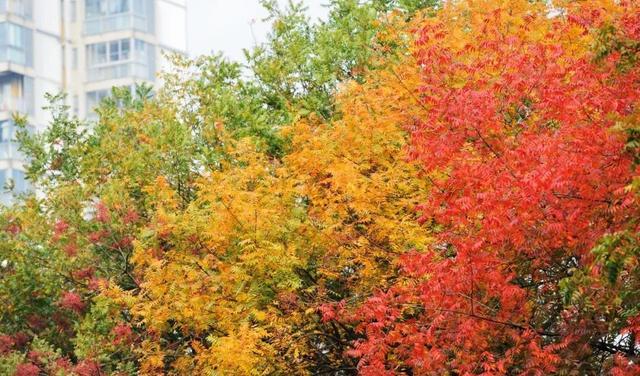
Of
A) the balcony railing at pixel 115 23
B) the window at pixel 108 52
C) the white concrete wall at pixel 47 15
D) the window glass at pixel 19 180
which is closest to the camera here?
the white concrete wall at pixel 47 15

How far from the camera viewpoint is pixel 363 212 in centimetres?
2383

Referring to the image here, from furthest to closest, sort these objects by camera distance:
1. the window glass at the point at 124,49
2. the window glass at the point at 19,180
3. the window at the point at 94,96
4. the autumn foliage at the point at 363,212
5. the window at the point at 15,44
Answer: the window at the point at 94,96 → the window glass at the point at 124,49 → the window glass at the point at 19,180 → the window at the point at 15,44 → the autumn foliage at the point at 363,212

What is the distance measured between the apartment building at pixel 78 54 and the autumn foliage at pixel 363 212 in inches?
1626

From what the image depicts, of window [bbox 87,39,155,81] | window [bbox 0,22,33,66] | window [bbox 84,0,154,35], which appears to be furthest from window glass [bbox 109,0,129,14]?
window [bbox 0,22,33,66]

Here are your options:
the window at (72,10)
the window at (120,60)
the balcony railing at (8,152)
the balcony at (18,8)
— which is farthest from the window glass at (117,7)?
the balcony railing at (8,152)

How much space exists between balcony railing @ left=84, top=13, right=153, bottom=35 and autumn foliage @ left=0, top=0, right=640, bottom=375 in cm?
4262

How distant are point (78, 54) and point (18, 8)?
5445 millimetres

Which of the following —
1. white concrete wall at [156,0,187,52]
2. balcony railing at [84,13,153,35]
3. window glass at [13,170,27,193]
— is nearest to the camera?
window glass at [13,170,27,193]

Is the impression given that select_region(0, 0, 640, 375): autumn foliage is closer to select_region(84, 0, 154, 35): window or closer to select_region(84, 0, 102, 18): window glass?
select_region(84, 0, 154, 35): window

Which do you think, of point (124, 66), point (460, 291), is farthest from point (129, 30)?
point (460, 291)

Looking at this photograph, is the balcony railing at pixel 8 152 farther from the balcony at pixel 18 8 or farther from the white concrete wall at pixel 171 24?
the white concrete wall at pixel 171 24

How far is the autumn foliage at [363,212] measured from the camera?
18.7m

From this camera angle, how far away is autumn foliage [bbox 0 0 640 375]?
1873cm

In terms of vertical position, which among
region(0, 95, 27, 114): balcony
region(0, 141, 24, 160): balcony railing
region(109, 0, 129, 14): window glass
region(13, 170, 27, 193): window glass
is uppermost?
region(109, 0, 129, 14): window glass
